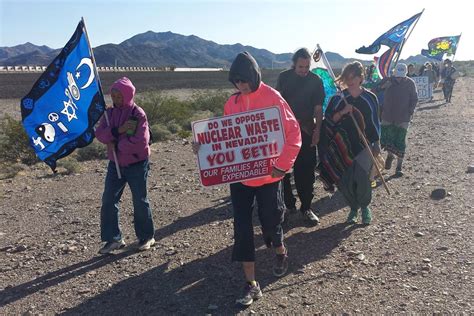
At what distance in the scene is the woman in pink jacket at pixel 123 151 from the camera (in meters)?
4.93

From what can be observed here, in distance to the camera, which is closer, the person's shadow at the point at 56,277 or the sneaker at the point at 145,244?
the person's shadow at the point at 56,277

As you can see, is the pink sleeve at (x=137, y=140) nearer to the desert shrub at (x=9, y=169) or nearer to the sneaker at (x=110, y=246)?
the sneaker at (x=110, y=246)

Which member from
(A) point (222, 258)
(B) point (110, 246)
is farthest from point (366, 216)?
(B) point (110, 246)

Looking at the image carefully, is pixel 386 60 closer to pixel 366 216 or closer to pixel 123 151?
pixel 366 216

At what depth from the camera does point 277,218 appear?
13.7 feet

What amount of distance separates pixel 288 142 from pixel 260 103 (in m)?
0.41

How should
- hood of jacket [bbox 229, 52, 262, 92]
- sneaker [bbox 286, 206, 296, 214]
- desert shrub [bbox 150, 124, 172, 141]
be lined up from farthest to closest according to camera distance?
desert shrub [bbox 150, 124, 172, 141] → sneaker [bbox 286, 206, 296, 214] → hood of jacket [bbox 229, 52, 262, 92]

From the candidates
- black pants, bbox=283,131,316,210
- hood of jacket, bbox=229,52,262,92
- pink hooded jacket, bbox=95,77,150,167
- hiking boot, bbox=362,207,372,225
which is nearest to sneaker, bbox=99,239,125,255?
pink hooded jacket, bbox=95,77,150,167

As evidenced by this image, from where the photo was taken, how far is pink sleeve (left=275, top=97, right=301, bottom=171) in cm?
392

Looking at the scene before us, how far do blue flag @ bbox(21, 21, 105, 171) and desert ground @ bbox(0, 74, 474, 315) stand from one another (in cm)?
125

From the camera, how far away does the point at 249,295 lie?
405cm

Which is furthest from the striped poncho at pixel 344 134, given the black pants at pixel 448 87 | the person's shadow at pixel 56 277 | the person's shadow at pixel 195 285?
the black pants at pixel 448 87

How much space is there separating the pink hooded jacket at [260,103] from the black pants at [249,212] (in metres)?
0.07

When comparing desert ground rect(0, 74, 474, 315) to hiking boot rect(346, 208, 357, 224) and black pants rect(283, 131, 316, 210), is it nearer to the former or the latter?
hiking boot rect(346, 208, 357, 224)
